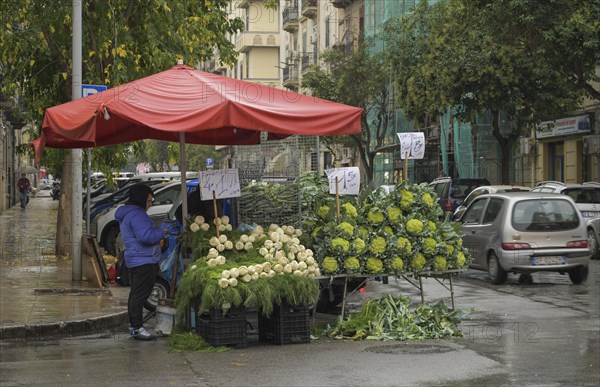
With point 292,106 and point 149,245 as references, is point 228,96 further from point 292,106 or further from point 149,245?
point 149,245

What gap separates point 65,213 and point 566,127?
22360mm

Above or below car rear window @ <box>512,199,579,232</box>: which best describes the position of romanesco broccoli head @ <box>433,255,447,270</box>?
below

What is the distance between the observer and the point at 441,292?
1686 centimetres

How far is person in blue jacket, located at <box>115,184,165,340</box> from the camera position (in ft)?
37.0

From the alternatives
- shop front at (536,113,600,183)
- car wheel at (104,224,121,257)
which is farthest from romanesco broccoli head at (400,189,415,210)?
shop front at (536,113,600,183)

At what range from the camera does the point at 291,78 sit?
76.3 metres

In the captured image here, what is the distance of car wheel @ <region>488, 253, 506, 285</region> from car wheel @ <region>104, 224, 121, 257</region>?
961 centimetres

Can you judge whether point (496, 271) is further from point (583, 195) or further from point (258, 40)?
point (258, 40)

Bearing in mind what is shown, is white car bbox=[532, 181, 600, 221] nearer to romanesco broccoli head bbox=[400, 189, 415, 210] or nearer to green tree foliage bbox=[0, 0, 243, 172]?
green tree foliage bbox=[0, 0, 243, 172]

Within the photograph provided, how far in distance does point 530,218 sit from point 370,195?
Answer: 6.12 metres

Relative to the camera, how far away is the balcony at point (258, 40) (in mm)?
85750

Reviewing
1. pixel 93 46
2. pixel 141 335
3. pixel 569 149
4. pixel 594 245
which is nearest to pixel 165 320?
pixel 141 335

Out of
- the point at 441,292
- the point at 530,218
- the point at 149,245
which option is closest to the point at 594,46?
the point at 530,218

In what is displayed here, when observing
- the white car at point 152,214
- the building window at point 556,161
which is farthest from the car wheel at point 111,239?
the building window at point 556,161
